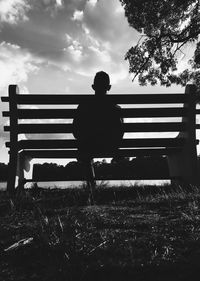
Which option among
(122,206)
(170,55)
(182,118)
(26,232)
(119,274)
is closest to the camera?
(119,274)

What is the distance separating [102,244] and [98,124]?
10.4 ft

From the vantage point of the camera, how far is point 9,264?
2.15 meters

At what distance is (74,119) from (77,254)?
11.5ft

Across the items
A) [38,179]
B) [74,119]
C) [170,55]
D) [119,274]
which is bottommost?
[119,274]

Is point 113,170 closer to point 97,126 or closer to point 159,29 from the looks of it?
point 97,126

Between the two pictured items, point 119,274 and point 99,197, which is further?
point 99,197

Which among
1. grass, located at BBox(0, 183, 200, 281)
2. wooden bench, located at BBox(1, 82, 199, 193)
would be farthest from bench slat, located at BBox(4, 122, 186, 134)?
grass, located at BBox(0, 183, 200, 281)

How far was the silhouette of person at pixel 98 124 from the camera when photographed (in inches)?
215

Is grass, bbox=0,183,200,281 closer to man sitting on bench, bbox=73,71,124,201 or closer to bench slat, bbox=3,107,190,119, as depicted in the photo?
man sitting on bench, bbox=73,71,124,201

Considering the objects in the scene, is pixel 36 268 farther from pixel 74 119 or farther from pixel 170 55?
pixel 170 55

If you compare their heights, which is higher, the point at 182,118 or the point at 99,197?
the point at 182,118

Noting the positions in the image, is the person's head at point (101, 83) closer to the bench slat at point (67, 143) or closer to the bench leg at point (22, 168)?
the bench slat at point (67, 143)

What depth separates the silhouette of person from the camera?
547cm

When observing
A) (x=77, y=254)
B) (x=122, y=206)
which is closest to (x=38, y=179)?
(x=122, y=206)
